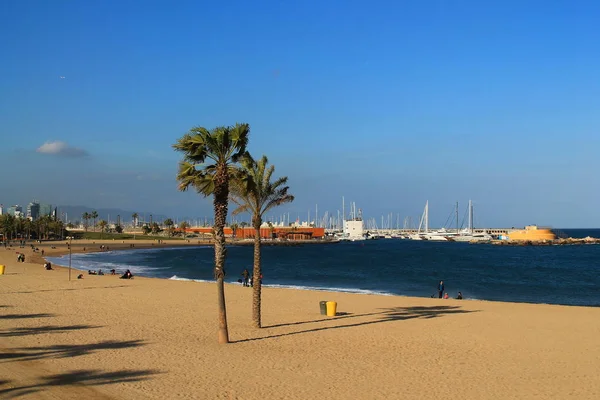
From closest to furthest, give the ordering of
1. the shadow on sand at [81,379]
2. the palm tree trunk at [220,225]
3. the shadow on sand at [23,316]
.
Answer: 1. the shadow on sand at [81,379]
2. the palm tree trunk at [220,225]
3. the shadow on sand at [23,316]

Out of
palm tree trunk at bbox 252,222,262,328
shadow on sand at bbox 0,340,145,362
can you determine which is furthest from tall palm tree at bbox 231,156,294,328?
shadow on sand at bbox 0,340,145,362

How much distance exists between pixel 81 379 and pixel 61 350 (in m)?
3.58

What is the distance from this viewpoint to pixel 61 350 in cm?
1507

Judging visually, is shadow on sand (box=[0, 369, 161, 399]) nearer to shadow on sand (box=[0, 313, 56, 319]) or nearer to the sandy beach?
A: the sandy beach

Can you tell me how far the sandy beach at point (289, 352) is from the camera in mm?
11781

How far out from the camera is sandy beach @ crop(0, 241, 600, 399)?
11.8 m

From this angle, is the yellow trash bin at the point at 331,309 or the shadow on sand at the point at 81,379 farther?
the yellow trash bin at the point at 331,309

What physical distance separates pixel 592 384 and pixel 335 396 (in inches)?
253

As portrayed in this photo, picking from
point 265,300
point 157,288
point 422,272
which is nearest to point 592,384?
point 265,300

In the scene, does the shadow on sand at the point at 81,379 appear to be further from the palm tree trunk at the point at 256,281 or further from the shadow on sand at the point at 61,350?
the palm tree trunk at the point at 256,281

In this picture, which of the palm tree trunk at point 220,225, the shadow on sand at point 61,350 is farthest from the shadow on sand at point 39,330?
the palm tree trunk at point 220,225

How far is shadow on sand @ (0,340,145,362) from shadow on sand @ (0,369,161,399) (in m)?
2.20

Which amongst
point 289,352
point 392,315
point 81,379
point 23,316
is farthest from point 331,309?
point 81,379

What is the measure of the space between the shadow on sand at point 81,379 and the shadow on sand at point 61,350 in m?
2.20
